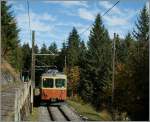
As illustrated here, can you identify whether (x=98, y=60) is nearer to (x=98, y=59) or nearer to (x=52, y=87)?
(x=98, y=59)

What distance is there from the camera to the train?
99.2ft

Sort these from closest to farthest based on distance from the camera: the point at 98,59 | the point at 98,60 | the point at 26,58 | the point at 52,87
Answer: the point at 52,87, the point at 98,60, the point at 98,59, the point at 26,58

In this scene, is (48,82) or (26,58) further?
(26,58)

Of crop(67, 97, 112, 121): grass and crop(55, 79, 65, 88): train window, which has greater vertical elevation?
crop(55, 79, 65, 88): train window

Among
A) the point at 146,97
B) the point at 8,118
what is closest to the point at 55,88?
the point at 146,97

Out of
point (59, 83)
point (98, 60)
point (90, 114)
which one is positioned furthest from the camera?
point (98, 60)

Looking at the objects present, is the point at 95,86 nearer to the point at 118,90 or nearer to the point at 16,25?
the point at 16,25

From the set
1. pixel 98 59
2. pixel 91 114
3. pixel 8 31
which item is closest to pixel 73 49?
pixel 98 59

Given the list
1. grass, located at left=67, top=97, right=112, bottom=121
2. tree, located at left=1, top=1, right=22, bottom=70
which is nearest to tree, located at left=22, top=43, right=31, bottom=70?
tree, located at left=1, top=1, right=22, bottom=70

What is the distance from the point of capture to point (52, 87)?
30500mm

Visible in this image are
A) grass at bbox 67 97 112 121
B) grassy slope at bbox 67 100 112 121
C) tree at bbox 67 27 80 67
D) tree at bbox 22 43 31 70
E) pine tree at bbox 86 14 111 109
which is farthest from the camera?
tree at bbox 22 43 31 70

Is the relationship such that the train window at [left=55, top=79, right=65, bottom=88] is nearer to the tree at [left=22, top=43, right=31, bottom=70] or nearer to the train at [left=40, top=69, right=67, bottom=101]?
the train at [left=40, top=69, right=67, bottom=101]

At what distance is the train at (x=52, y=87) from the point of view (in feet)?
99.2

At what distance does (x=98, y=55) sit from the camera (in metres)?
62.0
